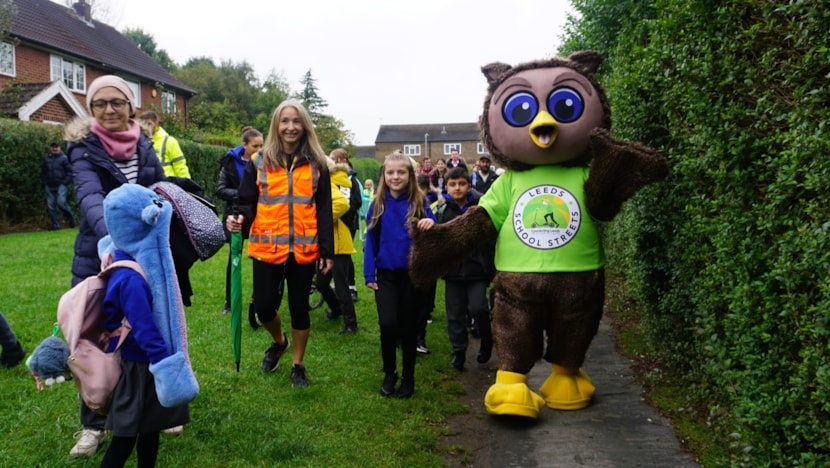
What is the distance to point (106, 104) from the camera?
12.0ft

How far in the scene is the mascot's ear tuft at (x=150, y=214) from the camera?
2.90 m

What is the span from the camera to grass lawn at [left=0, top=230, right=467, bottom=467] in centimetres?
377

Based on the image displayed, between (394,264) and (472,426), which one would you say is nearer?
(472,426)

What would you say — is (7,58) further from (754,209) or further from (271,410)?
(754,209)

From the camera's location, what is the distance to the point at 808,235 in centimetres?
230

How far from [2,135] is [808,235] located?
16.2 m

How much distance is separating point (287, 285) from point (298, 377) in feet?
2.49

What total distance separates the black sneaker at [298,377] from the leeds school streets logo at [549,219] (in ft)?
6.79

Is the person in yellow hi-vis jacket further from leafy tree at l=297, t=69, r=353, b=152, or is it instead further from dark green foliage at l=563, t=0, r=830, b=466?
leafy tree at l=297, t=69, r=353, b=152

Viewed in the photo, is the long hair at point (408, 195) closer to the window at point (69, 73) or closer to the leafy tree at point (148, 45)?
the window at point (69, 73)

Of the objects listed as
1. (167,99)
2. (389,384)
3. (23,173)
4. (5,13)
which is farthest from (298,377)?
(167,99)

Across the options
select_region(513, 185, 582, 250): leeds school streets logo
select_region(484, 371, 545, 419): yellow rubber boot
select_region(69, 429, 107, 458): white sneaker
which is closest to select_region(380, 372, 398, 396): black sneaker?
select_region(484, 371, 545, 419): yellow rubber boot

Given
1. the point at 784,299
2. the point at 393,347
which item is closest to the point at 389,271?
the point at 393,347

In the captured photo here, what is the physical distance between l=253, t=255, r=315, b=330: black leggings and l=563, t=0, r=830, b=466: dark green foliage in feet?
8.94
